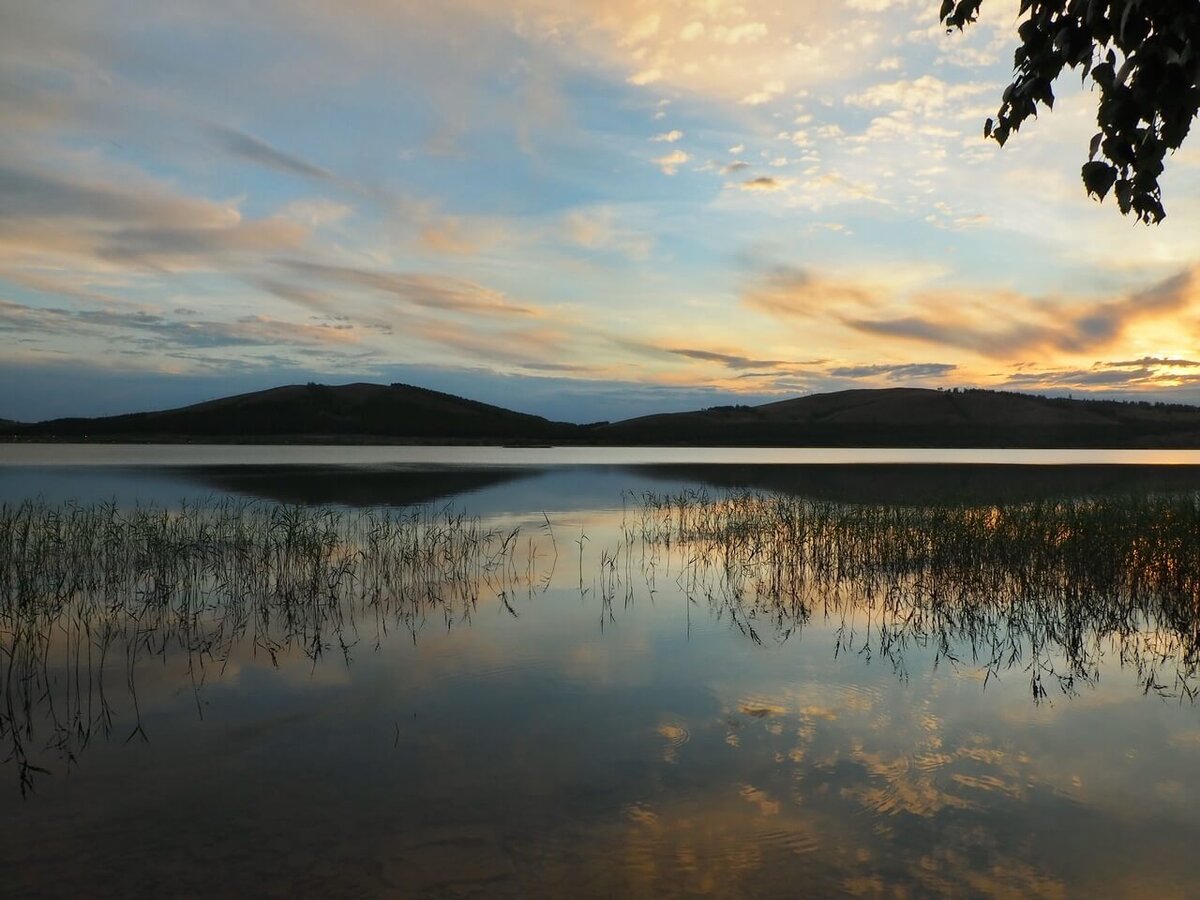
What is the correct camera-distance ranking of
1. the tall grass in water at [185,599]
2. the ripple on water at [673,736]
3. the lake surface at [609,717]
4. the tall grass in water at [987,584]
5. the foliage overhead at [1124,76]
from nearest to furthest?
the foliage overhead at [1124,76]
the lake surface at [609,717]
the ripple on water at [673,736]
the tall grass in water at [185,599]
the tall grass in water at [987,584]

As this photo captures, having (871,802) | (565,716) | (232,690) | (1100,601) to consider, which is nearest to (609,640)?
(565,716)

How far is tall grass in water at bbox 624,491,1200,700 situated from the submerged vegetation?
5 centimetres

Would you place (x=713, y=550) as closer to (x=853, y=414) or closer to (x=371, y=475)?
(x=371, y=475)

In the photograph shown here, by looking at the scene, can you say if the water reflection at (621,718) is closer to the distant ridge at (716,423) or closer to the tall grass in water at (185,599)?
the tall grass in water at (185,599)

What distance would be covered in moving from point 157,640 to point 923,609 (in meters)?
12.4

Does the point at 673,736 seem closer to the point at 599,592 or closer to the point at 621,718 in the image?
the point at 621,718

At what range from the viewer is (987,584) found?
15.2m

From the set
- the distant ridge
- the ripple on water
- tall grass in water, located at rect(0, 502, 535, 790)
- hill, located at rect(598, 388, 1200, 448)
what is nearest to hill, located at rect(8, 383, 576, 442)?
the distant ridge

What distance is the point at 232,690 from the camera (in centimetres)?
923

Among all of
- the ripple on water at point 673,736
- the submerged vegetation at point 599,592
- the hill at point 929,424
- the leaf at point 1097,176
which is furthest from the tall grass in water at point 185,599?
the hill at point 929,424

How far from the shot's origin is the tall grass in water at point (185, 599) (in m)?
9.06

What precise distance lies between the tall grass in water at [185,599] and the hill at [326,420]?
473 feet

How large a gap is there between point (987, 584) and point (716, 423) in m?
142

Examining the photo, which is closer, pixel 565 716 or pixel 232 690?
pixel 565 716
